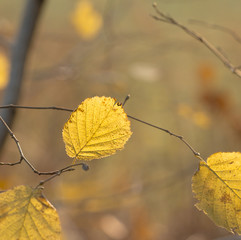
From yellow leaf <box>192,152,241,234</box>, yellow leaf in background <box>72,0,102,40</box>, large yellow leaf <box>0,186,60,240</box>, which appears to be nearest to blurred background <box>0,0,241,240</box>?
yellow leaf in background <box>72,0,102,40</box>

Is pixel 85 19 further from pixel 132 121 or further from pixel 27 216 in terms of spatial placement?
pixel 132 121

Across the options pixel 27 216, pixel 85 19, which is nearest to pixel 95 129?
pixel 27 216

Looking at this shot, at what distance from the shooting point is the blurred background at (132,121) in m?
1.45

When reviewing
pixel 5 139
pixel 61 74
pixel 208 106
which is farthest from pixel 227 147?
pixel 5 139

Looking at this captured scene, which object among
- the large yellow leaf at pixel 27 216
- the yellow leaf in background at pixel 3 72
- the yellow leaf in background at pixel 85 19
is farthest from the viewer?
the yellow leaf in background at pixel 85 19

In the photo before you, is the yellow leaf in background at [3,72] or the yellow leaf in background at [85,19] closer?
the yellow leaf in background at [3,72]

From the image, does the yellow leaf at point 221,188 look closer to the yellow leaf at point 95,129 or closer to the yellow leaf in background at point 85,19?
the yellow leaf at point 95,129

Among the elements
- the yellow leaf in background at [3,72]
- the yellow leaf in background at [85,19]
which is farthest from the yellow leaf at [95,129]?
the yellow leaf in background at [85,19]

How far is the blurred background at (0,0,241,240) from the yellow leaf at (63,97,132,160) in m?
0.30

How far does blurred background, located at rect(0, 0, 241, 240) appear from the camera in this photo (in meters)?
1.45

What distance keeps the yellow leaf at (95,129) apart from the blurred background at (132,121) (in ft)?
0.99

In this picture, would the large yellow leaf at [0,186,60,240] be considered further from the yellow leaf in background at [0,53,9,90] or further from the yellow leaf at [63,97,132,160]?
the yellow leaf in background at [0,53,9,90]

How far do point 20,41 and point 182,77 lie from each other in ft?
8.66

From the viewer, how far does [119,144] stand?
419 mm
